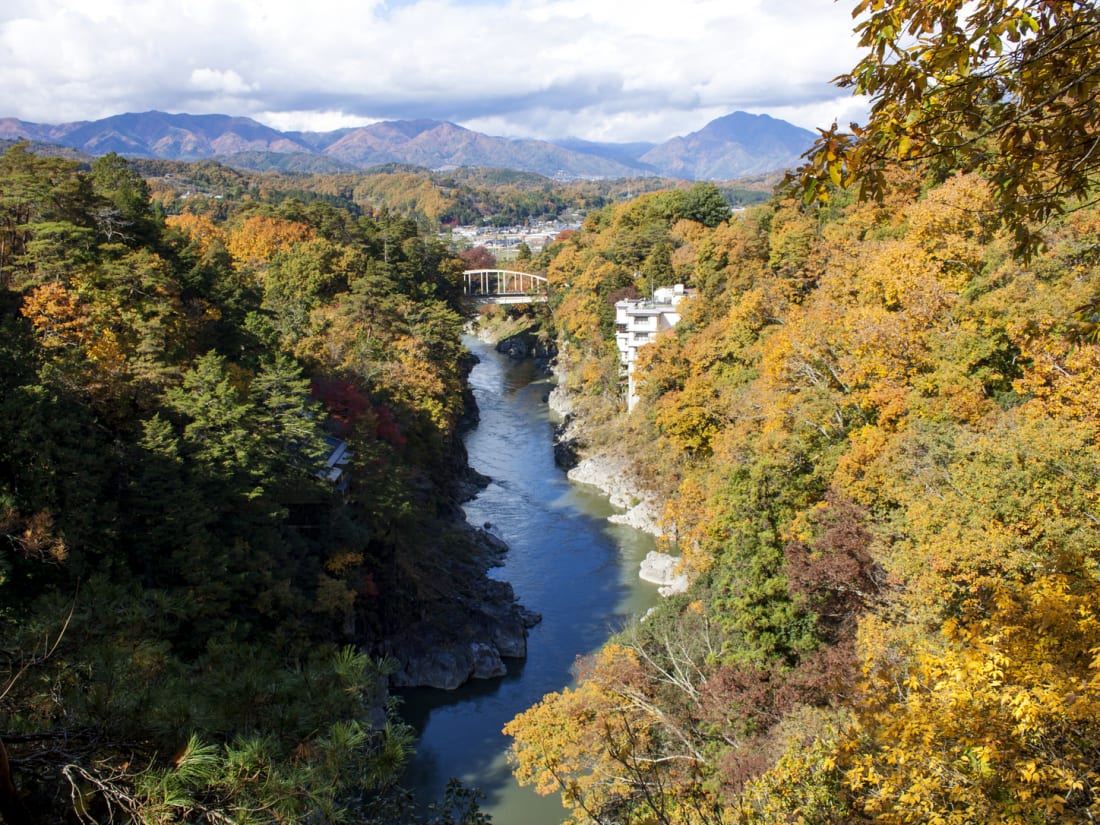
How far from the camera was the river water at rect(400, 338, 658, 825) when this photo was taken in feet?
38.0

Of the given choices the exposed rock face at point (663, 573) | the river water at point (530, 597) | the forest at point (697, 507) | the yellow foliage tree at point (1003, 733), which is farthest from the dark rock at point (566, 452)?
the yellow foliage tree at point (1003, 733)

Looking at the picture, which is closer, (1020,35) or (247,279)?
(1020,35)

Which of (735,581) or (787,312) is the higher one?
(787,312)

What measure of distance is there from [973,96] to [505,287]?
46.5m

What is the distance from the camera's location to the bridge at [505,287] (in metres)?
43.0

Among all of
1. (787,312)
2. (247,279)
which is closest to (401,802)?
(787,312)

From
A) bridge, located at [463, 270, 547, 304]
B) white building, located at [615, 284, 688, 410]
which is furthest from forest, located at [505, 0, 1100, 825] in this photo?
bridge, located at [463, 270, 547, 304]

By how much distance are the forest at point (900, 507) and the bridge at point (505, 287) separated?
981 inches

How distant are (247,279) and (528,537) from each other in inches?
443

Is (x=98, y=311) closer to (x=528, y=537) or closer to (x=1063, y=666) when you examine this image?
(x=528, y=537)

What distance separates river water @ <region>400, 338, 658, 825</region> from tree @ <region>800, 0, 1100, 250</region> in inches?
412

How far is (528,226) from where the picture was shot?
106m

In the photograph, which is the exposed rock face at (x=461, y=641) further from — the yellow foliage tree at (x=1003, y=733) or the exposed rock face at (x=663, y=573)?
the yellow foliage tree at (x=1003, y=733)

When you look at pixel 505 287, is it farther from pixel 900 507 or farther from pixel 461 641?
pixel 900 507
